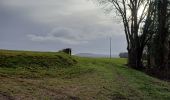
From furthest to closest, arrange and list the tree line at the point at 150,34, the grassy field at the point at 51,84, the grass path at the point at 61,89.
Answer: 1. the tree line at the point at 150,34
2. the grassy field at the point at 51,84
3. the grass path at the point at 61,89

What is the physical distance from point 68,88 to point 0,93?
4734mm

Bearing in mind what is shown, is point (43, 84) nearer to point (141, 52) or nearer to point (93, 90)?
point (93, 90)

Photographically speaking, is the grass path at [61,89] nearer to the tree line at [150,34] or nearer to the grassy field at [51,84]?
the grassy field at [51,84]

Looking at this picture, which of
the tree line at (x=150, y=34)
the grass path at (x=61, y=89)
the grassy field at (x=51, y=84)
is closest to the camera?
the grass path at (x=61, y=89)

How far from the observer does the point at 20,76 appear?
74.0ft

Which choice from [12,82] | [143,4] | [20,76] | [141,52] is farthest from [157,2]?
[12,82]

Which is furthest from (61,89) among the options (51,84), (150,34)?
(150,34)

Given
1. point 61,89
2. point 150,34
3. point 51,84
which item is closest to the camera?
point 61,89

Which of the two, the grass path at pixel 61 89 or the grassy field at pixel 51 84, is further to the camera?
the grassy field at pixel 51 84

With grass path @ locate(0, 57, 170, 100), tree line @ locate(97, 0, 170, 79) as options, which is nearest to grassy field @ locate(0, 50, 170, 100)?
grass path @ locate(0, 57, 170, 100)

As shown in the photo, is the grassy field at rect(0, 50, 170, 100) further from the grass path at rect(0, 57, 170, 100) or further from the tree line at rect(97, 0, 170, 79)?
the tree line at rect(97, 0, 170, 79)

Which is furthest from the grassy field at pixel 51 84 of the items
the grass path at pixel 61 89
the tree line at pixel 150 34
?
Result: the tree line at pixel 150 34

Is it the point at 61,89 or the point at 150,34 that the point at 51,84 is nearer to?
the point at 61,89

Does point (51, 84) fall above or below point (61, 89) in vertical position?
above
